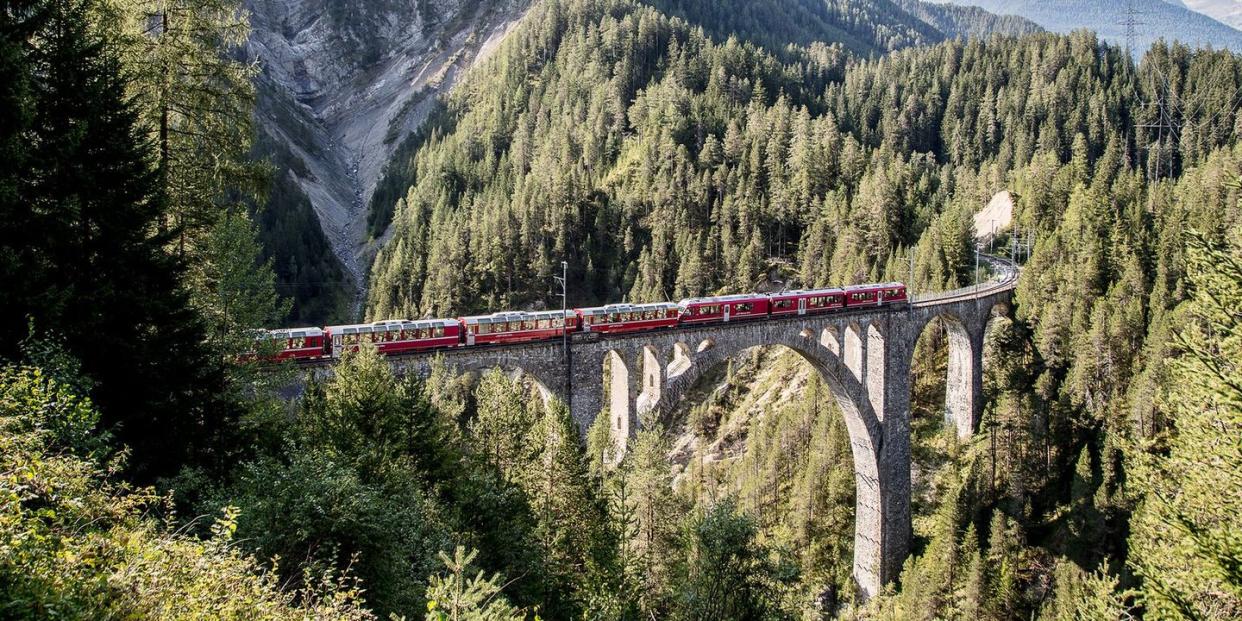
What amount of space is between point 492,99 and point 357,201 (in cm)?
3565

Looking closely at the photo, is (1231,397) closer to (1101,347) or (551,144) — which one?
(1101,347)

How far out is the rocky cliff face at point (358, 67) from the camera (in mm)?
149625

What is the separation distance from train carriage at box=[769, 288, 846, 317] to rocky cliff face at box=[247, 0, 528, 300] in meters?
116

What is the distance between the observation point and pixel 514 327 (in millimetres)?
30281

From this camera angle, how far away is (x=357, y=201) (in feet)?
468

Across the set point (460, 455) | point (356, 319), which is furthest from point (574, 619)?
point (356, 319)

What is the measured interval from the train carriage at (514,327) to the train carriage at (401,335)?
0.67 metres

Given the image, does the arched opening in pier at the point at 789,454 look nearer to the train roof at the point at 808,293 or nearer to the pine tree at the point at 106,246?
the train roof at the point at 808,293

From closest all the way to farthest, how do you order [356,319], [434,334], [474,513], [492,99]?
1. [474,513]
2. [434,334]
3. [356,319]
4. [492,99]

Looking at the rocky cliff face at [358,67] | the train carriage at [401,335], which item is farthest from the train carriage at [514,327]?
the rocky cliff face at [358,67]

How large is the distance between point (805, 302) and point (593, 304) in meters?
48.5

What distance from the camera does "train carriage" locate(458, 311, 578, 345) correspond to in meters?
29.8

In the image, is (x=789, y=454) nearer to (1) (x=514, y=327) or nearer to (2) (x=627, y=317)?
(2) (x=627, y=317)

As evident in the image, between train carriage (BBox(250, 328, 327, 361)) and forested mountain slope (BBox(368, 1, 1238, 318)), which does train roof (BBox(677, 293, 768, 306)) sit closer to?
train carriage (BBox(250, 328, 327, 361))
